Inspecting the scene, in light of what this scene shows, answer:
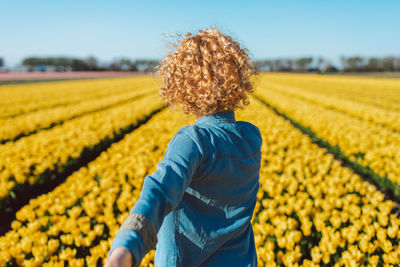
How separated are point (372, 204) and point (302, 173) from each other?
3.19ft

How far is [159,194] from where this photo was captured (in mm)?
751

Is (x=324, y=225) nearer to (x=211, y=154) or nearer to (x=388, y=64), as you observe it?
(x=211, y=154)

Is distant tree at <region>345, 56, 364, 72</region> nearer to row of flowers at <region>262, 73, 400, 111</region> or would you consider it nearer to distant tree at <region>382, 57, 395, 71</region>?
distant tree at <region>382, 57, 395, 71</region>

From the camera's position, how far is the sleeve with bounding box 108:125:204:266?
2.13 feet

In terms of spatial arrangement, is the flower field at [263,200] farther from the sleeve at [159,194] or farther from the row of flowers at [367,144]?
the sleeve at [159,194]

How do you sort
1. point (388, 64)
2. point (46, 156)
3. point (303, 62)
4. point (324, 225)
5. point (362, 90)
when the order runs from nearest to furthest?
point (324, 225) → point (46, 156) → point (362, 90) → point (388, 64) → point (303, 62)

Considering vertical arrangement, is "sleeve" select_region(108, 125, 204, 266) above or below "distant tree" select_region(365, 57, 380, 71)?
above

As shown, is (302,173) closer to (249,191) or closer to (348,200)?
(348,200)

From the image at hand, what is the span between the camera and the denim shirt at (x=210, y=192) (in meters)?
0.88

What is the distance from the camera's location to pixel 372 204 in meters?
2.93

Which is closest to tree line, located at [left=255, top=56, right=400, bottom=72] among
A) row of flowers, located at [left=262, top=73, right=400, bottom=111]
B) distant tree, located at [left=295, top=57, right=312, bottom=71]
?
distant tree, located at [left=295, top=57, right=312, bottom=71]

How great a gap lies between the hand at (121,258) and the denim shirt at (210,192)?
221 millimetres

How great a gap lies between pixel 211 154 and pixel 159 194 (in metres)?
0.26

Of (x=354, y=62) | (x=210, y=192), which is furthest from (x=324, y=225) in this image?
(x=354, y=62)
